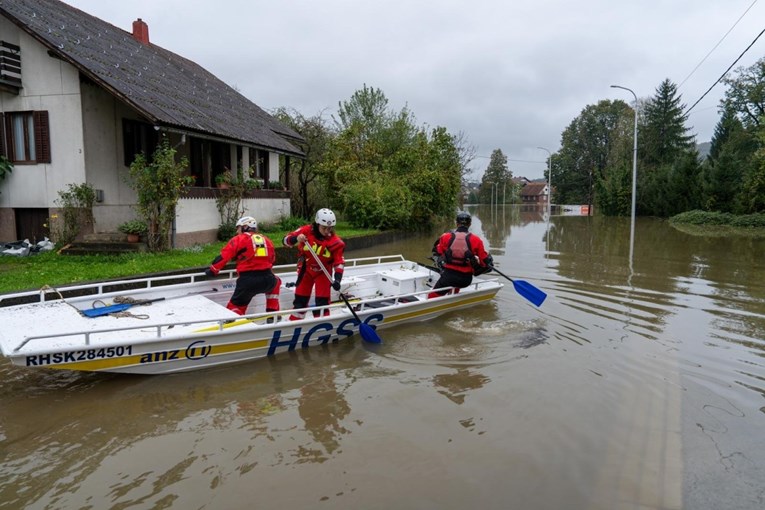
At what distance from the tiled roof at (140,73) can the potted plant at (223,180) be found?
1.25 m

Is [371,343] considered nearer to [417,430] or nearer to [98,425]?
[417,430]

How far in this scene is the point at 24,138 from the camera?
41.7 ft

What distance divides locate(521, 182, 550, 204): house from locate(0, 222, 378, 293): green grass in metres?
103

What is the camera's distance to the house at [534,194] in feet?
357

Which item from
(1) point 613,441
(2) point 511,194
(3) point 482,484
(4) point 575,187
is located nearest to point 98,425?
(3) point 482,484

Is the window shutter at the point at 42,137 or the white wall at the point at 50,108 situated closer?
the white wall at the point at 50,108

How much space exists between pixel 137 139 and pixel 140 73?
2116 millimetres

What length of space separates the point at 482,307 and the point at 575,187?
3076 inches

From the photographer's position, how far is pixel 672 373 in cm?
621

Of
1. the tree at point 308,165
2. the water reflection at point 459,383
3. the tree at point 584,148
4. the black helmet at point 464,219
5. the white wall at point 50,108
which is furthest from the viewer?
the tree at point 584,148

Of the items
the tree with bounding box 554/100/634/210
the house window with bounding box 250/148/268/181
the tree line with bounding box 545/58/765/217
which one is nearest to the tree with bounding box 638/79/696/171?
the tree line with bounding box 545/58/765/217

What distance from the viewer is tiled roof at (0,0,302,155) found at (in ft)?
37.7

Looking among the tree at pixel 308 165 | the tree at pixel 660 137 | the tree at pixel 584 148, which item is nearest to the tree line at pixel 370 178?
the tree at pixel 308 165

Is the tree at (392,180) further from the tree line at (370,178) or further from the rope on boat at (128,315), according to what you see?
the rope on boat at (128,315)
